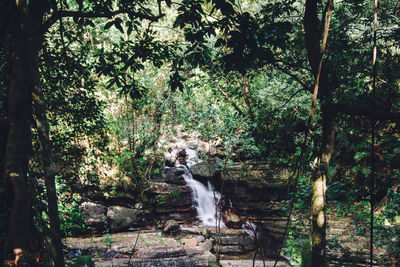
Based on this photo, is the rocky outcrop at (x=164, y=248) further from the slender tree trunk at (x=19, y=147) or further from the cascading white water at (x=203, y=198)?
the slender tree trunk at (x=19, y=147)

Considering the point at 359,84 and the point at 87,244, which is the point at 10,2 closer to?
the point at 359,84

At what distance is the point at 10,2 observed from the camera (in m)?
1.93

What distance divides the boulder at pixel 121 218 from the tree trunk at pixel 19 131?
6.99 meters

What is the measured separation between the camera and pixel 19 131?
181 cm

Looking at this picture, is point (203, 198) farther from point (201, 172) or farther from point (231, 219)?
point (231, 219)

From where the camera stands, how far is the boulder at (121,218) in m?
8.34

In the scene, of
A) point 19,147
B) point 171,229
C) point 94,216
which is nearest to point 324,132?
point 19,147

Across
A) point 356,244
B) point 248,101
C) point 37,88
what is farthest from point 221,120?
point 37,88

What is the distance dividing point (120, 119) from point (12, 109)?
8.47m

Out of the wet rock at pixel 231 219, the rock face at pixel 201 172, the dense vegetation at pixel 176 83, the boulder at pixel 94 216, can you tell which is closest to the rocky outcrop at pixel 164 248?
the boulder at pixel 94 216

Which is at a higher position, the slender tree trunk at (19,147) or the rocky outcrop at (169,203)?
the slender tree trunk at (19,147)

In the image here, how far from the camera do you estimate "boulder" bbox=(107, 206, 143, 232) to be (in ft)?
27.4

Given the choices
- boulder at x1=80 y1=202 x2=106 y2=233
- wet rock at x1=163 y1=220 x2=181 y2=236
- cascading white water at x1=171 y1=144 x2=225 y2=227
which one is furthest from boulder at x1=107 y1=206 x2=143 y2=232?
cascading white water at x1=171 y1=144 x2=225 y2=227

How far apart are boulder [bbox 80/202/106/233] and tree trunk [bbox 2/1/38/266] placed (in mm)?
6827
